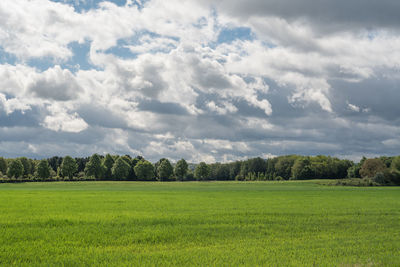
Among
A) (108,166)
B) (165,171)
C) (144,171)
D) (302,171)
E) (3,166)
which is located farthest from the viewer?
(3,166)

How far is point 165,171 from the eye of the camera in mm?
156000

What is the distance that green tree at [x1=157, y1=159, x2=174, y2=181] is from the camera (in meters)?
156

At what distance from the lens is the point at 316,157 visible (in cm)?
17962

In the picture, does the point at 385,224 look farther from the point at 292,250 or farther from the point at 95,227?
the point at 95,227

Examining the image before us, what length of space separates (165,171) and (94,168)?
97.7 feet

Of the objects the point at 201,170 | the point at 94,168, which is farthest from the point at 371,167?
the point at 94,168

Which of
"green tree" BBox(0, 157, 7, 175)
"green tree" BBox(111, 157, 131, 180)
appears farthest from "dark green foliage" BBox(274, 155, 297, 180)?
"green tree" BBox(0, 157, 7, 175)

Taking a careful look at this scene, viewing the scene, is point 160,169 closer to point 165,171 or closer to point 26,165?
point 165,171

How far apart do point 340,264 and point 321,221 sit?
37.3 feet

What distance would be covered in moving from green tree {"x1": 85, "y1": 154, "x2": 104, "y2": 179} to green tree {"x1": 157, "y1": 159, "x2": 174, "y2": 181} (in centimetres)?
2468

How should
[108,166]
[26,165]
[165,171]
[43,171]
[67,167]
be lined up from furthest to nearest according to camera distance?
[26,165], [165,171], [108,166], [67,167], [43,171]

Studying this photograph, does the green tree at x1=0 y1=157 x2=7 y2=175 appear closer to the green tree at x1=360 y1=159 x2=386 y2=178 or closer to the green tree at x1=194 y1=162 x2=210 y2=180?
the green tree at x1=194 y1=162 x2=210 y2=180

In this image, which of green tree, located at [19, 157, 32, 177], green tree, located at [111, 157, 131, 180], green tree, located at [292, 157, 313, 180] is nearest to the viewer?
green tree, located at [111, 157, 131, 180]

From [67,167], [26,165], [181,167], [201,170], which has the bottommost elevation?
[201,170]
